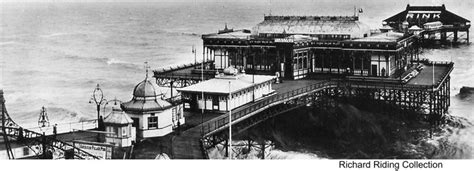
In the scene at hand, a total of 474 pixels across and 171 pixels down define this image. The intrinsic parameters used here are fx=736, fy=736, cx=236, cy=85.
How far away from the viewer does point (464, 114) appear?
7844cm

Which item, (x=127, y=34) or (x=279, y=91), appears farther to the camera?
(x=127, y=34)

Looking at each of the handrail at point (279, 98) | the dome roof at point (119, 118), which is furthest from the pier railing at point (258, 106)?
the dome roof at point (119, 118)

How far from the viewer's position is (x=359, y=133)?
64312mm

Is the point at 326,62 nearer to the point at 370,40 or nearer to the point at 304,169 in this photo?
the point at 370,40

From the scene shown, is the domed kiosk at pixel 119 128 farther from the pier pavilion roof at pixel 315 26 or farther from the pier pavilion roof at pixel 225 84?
the pier pavilion roof at pixel 315 26

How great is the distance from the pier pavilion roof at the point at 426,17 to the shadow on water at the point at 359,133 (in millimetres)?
47939

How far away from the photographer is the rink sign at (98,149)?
39.3m

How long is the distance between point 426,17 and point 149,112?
8224cm

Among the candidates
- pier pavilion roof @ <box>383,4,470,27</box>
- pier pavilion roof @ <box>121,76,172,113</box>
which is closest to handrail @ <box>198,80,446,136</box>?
pier pavilion roof @ <box>121,76,172,113</box>

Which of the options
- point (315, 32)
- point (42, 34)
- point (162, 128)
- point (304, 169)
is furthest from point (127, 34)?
point (304, 169)

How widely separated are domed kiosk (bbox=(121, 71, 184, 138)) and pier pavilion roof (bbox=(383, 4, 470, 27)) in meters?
77.8

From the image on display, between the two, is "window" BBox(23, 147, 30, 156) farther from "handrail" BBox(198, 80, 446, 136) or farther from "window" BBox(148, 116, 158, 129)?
"handrail" BBox(198, 80, 446, 136)

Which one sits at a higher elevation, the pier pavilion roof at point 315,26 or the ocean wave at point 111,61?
the pier pavilion roof at point 315,26

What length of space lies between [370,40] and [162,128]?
33.4 metres
